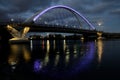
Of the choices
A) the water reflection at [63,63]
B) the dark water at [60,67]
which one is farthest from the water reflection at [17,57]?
the water reflection at [63,63]

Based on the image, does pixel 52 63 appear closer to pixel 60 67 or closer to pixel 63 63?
pixel 63 63

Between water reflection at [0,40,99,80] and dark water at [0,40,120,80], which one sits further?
water reflection at [0,40,99,80]

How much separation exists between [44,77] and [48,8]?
107 metres

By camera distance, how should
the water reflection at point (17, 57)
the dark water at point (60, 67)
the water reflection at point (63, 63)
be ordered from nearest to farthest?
1. the dark water at point (60, 67)
2. the water reflection at point (63, 63)
3. the water reflection at point (17, 57)

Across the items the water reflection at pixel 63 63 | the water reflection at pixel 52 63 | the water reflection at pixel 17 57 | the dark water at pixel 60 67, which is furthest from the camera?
the water reflection at pixel 17 57

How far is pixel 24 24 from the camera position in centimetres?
9600

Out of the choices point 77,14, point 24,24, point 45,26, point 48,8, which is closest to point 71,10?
point 77,14

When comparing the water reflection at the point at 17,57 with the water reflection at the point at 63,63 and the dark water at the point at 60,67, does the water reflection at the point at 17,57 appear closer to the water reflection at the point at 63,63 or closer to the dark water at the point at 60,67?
the dark water at the point at 60,67

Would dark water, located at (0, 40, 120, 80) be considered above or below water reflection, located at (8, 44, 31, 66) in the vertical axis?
above

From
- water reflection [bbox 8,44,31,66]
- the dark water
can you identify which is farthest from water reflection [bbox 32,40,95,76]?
water reflection [bbox 8,44,31,66]

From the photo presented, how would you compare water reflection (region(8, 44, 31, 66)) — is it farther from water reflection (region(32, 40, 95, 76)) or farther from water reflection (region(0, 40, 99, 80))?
water reflection (region(32, 40, 95, 76))

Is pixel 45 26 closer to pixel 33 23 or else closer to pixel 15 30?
pixel 33 23

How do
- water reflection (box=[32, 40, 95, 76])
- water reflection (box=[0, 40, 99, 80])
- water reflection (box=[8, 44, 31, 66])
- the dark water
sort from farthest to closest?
water reflection (box=[8, 44, 31, 66]), water reflection (box=[32, 40, 95, 76]), water reflection (box=[0, 40, 99, 80]), the dark water

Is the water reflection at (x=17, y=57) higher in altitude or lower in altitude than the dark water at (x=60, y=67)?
lower
